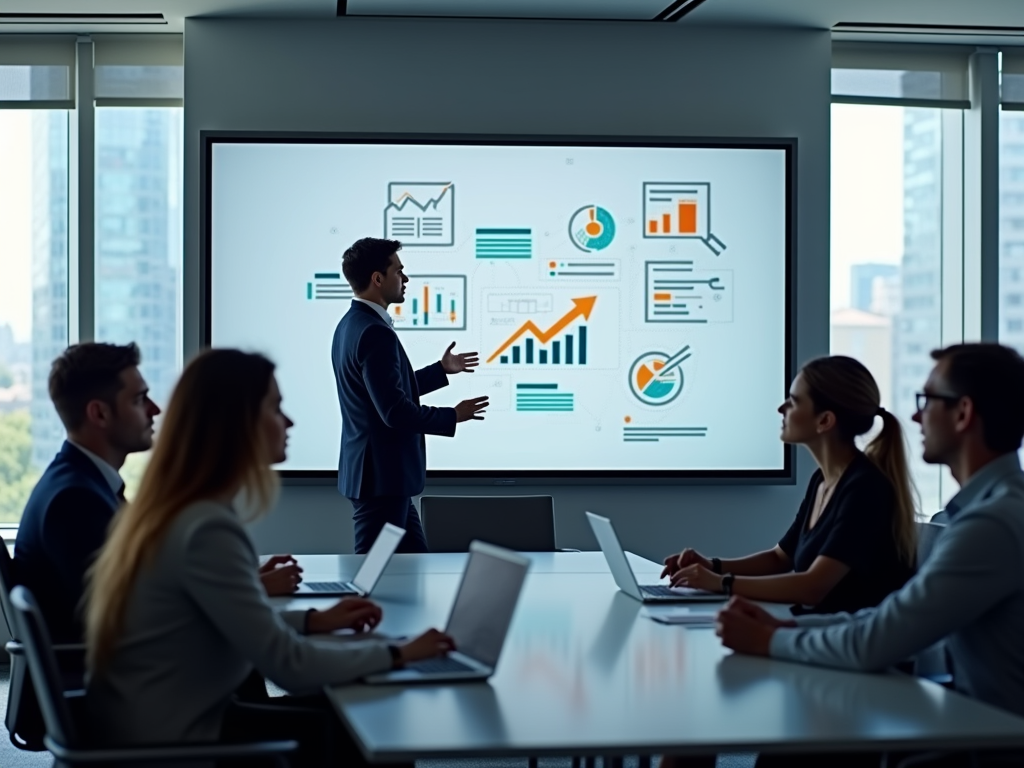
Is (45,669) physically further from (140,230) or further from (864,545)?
(140,230)

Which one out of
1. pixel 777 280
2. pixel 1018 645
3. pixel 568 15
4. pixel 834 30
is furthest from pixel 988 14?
pixel 1018 645

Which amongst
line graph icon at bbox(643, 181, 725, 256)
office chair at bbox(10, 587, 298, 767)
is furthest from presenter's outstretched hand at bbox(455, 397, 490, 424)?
office chair at bbox(10, 587, 298, 767)

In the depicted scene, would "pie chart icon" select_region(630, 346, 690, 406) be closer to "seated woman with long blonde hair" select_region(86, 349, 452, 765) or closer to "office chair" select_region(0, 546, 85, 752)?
"office chair" select_region(0, 546, 85, 752)

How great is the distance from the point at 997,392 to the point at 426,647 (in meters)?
1.23

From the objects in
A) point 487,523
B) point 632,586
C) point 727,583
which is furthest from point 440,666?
point 487,523

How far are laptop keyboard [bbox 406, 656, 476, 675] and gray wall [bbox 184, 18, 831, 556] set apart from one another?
3.79 metres

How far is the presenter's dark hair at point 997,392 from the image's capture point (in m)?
2.53

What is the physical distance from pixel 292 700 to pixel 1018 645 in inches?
65.8

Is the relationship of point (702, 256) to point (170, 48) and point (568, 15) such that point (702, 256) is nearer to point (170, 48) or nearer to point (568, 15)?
point (568, 15)

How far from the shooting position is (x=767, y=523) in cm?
638

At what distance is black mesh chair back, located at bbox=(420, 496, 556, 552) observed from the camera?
470cm

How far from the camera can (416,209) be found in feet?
20.1

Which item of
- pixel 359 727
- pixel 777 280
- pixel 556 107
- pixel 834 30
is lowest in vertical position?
pixel 359 727

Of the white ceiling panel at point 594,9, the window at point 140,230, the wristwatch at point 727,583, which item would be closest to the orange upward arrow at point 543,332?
the white ceiling panel at point 594,9
